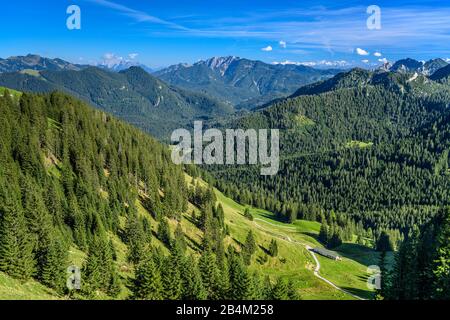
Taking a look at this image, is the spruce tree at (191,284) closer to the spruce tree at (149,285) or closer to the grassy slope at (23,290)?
the spruce tree at (149,285)

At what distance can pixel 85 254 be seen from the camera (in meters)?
81.4

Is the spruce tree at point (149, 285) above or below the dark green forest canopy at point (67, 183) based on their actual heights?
below

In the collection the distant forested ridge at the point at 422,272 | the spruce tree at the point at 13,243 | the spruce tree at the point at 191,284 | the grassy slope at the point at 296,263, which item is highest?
the spruce tree at the point at 13,243

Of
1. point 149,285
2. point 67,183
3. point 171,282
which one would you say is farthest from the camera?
point 67,183

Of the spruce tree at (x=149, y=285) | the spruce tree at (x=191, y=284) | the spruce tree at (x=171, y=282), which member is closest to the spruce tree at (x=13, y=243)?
the spruce tree at (x=149, y=285)

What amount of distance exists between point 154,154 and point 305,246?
8259cm

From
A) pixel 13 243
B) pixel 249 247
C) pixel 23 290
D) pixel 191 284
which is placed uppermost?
pixel 13 243

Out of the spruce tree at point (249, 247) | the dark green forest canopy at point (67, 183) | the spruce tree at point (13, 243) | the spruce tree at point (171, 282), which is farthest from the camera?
the spruce tree at point (249, 247)

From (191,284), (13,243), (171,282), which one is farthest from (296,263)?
(13,243)

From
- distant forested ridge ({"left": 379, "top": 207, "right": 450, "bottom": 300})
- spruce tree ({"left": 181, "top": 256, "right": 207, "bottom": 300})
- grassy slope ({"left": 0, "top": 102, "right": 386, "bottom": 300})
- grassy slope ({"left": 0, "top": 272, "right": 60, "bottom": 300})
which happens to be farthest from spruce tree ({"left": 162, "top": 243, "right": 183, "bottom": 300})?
distant forested ridge ({"left": 379, "top": 207, "right": 450, "bottom": 300})

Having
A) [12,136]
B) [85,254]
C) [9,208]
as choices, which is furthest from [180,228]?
[9,208]

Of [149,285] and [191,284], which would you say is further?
[191,284]

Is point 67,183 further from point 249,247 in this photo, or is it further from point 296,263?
point 296,263
